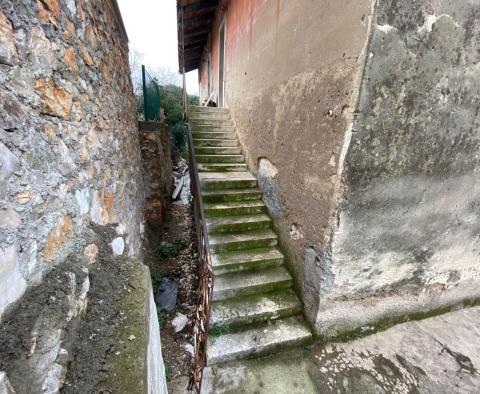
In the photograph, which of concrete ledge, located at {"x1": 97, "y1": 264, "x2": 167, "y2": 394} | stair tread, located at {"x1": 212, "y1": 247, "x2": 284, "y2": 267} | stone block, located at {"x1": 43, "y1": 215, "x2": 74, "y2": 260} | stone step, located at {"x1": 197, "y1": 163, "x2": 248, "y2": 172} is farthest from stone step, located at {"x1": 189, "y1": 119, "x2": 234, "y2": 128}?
concrete ledge, located at {"x1": 97, "y1": 264, "x2": 167, "y2": 394}

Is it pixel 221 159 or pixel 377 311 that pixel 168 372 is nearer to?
pixel 377 311

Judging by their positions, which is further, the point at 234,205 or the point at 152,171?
the point at 152,171

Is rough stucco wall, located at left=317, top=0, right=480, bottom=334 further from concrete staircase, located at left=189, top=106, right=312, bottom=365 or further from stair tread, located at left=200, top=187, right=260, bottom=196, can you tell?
stair tread, located at left=200, top=187, right=260, bottom=196

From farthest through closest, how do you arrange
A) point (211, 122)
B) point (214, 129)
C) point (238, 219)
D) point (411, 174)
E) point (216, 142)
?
point (211, 122) < point (214, 129) < point (216, 142) < point (238, 219) < point (411, 174)

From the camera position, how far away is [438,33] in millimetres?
1669

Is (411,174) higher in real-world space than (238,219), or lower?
higher

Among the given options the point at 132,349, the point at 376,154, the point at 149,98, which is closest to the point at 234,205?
the point at 376,154

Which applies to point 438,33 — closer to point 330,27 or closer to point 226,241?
point 330,27

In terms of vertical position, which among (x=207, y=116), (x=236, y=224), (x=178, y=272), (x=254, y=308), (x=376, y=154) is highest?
(x=207, y=116)

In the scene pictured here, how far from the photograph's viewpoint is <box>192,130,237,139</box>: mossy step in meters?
4.91

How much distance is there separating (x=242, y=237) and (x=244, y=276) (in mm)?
534

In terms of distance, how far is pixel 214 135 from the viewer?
5.02 meters

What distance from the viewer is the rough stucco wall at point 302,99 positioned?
5.87 ft

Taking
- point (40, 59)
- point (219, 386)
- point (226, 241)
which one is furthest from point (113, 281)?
point (226, 241)
